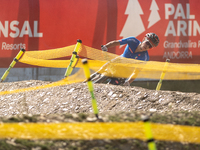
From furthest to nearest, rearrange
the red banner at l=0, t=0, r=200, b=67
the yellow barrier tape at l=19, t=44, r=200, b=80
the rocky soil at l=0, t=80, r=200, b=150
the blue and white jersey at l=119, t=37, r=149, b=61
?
the red banner at l=0, t=0, r=200, b=67, the blue and white jersey at l=119, t=37, r=149, b=61, the yellow barrier tape at l=19, t=44, r=200, b=80, the rocky soil at l=0, t=80, r=200, b=150

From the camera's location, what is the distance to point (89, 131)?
2.85 m

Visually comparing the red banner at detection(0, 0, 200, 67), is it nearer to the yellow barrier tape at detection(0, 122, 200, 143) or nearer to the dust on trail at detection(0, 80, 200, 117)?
the dust on trail at detection(0, 80, 200, 117)

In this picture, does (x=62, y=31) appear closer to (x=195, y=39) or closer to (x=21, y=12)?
(x=21, y=12)

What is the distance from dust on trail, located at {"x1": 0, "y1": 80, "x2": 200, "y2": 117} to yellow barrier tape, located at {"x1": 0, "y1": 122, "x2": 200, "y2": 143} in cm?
208

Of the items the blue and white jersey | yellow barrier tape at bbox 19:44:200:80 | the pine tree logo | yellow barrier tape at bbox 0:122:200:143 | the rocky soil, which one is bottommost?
the rocky soil

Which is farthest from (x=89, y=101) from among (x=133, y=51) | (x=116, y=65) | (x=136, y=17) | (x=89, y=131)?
(x=136, y=17)

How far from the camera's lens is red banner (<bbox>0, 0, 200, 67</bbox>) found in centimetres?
941

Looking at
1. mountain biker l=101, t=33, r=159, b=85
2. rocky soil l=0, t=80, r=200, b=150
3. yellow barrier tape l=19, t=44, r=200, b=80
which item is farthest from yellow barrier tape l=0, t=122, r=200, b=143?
mountain biker l=101, t=33, r=159, b=85

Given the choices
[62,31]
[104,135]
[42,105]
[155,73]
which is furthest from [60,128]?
[62,31]

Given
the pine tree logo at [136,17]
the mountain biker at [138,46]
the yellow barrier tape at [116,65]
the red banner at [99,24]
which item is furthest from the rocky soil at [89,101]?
the pine tree logo at [136,17]

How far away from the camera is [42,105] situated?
550cm

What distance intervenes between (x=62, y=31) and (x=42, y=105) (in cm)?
462

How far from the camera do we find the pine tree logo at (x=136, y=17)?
372 inches

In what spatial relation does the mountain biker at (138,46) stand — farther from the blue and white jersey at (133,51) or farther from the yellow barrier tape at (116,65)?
the yellow barrier tape at (116,65)
